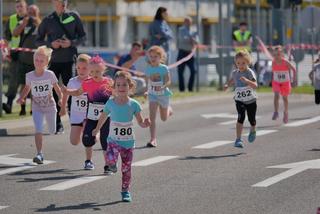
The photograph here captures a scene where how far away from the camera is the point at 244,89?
1731cm

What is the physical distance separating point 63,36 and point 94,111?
6.03 metres

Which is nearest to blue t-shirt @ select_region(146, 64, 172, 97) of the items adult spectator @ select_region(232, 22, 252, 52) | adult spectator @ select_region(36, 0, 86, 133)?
adult spectator @ select_region(36, 0, 86, 133)

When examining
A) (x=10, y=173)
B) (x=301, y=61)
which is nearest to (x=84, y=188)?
(x=10, y=173)

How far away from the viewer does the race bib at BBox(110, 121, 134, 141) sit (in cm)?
1228

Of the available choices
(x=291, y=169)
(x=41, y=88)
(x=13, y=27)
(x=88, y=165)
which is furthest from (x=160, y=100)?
(x=13, y=27)

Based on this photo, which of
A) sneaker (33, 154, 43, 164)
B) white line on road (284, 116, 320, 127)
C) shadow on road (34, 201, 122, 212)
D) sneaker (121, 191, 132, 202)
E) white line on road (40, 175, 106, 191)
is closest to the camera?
shadow on road (34, 201, 122, 212)

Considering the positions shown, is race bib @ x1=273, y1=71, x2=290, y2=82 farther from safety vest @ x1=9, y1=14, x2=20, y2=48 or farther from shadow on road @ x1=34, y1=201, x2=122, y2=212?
shadow on road @ x1=34, y1=201, x2=122, y2=212

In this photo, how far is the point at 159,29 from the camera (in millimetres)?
27859

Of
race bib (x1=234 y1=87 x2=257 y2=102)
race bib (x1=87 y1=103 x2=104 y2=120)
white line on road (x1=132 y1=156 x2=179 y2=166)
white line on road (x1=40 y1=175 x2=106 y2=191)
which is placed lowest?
white line on road (x1=132 y1=156 x2=179 y2=166)

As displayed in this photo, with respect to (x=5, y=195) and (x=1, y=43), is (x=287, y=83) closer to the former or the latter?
(x=1, y=43)

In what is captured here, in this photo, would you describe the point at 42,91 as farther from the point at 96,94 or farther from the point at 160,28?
the point at 160,28

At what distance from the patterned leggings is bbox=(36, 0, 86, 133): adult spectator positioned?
7.55 m

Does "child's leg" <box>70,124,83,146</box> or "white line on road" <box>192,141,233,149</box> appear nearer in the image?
"child's leg" <box>70,124,83,146</box>

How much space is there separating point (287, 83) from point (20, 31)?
201 inches
